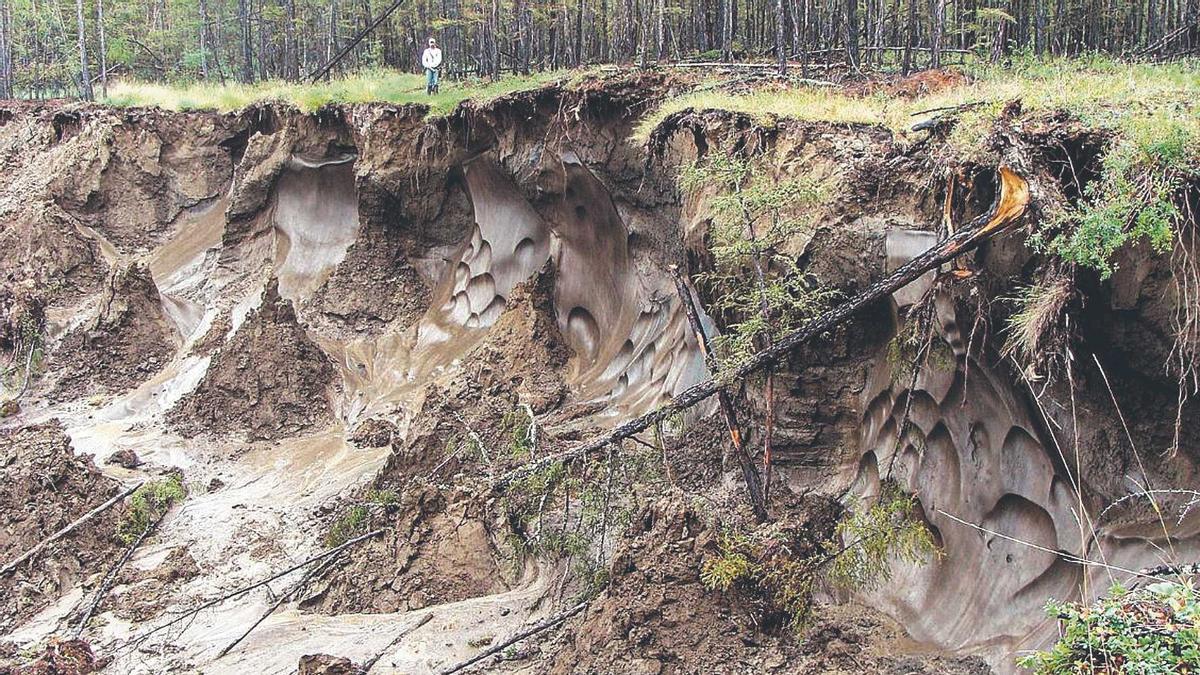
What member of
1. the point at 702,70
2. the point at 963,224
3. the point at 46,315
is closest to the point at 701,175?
the point at 963,224

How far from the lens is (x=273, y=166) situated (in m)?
18.0

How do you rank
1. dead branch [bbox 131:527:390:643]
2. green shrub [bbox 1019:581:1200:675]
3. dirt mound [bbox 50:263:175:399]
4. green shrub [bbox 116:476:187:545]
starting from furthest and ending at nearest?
1. dirt mound [bbox 50:263:175:399]
2. green shrub [bbox 116:476:187:545]
3. dead branch [bbox 131:527:390:643]
4. green shrub [bbox 1019:581:1200:675]

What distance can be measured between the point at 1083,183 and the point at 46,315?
1622 centimetres

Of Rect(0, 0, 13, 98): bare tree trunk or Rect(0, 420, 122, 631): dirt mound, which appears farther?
Rect(0, 0, 13, 98): bare tree trunk

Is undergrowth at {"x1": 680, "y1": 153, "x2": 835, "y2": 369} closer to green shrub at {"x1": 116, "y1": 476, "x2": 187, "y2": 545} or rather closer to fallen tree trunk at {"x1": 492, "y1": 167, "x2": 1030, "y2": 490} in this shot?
fallen tree trunk at {"x1": 492, "y1": 167, "x2": 1030, "y2": 490}

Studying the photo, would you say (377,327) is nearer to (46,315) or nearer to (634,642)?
(46,315)

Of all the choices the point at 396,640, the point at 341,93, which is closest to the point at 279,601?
the point at 396,640

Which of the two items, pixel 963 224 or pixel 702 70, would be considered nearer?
pixel 963 224

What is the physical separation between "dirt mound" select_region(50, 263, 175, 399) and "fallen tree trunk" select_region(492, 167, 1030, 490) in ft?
31.7

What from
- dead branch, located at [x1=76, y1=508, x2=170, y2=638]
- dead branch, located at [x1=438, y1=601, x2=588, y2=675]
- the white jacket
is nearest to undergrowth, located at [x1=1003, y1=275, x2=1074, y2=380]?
dead branch, located at [x1=438, y1=601, x2=588, y2=675]

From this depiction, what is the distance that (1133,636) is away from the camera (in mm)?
4285

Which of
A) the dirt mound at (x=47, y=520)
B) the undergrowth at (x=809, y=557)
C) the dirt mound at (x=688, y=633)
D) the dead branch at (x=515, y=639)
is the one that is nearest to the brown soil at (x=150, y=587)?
the dirt mound at (x=47, y=520)

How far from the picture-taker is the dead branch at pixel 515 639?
7055 millimetres

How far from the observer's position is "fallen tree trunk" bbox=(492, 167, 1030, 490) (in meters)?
6.43
